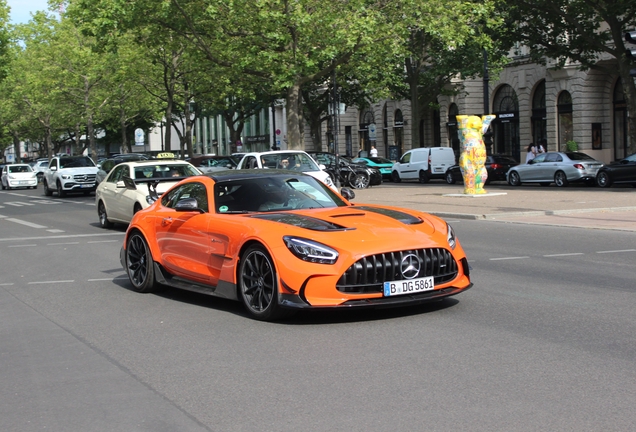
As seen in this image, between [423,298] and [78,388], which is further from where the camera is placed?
[423,298]

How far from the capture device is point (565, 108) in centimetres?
4925

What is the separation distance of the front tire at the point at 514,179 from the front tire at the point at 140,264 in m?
29.5

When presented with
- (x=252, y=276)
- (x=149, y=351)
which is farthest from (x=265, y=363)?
(x=252, y=276)

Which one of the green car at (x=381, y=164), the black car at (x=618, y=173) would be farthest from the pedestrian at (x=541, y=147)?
the black car at (x=618, y=173)

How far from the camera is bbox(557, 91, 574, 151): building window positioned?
49.1 m

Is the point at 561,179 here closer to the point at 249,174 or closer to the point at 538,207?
the point at 538,207

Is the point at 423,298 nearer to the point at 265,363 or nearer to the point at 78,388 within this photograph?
the point at 265,363

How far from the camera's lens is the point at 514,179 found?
127 ft

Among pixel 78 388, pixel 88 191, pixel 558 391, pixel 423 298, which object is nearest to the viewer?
pixel 558 391

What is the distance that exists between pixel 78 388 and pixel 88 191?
34.8 metres

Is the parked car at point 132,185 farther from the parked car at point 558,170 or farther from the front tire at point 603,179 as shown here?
the parked car at point 558,170

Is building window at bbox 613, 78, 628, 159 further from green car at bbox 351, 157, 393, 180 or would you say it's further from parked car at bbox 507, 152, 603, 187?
green car at bbox 351, 157, 393, 180

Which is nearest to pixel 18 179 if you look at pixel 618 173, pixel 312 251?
pixel 618 173

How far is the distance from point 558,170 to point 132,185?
21157 millimetres
